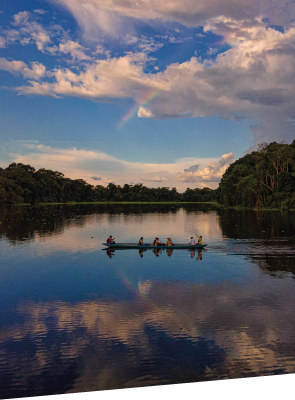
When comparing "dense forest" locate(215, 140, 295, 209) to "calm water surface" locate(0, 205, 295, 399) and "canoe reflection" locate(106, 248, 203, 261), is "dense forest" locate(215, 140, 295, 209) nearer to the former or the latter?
"canoe reflection" locate(106, 248, 203, 261)

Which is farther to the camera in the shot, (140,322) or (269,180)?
(269,180)

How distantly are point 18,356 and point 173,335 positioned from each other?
6069 mm

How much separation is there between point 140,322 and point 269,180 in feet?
341

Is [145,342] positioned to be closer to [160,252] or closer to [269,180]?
[160,252]

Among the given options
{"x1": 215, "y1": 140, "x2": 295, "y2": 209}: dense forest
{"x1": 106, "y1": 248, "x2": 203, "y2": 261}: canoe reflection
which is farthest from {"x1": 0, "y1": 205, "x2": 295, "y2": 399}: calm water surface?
{"x1": 215, "y1": 140, "x2": 295, "y2": 209}: dense forest

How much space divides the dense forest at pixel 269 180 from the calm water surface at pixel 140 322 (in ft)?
238

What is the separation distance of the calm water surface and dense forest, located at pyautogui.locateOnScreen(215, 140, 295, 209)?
7246cm

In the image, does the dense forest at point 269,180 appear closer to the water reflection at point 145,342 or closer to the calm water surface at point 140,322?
the calm water surface at point 140,322

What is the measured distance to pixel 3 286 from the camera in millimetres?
19828

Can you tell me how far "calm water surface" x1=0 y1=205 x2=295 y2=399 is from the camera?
Answer: 10.1m

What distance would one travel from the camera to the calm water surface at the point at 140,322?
33.1 ft

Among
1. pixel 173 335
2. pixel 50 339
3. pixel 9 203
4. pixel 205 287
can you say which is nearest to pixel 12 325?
pixel 50 339

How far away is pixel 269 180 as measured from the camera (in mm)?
107188

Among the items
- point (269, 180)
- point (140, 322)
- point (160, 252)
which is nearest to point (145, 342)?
point (140, 322)
